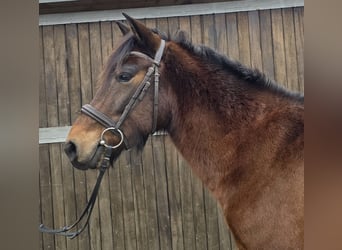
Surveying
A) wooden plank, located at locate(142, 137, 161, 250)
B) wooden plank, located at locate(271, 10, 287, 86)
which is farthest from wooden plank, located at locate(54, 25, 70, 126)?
wooden plank, located at locate(271, 10, 287, 86)

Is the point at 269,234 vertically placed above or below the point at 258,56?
below

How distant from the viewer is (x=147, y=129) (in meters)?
0.92

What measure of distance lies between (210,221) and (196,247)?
0.22 ft

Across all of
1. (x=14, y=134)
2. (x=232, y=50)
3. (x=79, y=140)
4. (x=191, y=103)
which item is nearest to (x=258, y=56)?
(x=232, y=50)

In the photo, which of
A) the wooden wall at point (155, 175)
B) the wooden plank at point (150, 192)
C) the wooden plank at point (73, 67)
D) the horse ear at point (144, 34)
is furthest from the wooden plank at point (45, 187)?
the horse ear at point (144, 34)

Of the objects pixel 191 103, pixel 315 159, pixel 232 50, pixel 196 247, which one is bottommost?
pixel 196 247

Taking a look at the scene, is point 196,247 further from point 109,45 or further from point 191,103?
point 109,45

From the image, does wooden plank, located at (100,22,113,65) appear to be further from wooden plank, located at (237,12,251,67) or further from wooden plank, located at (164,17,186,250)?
wooden plank, located at (237,12,251,67)

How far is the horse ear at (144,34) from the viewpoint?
35.9 inches

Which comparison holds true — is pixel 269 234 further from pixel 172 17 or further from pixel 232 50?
pixel 172 17

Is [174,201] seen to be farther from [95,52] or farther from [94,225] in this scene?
[95,52]

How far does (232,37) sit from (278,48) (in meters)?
0.10

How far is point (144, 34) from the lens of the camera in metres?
0.91

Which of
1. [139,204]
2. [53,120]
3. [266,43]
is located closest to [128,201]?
[139,204]
